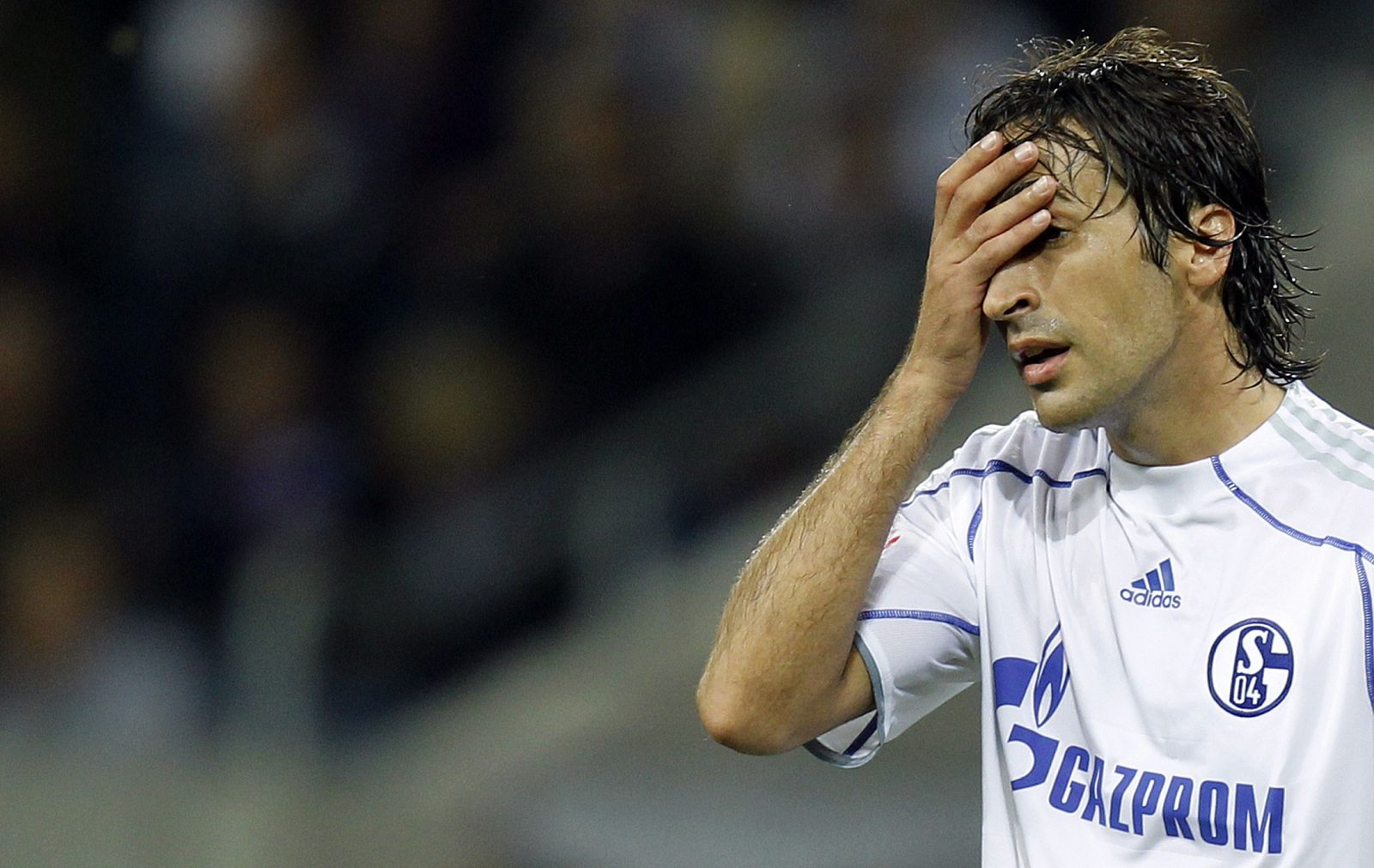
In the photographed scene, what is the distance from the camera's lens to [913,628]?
1583 millimetres

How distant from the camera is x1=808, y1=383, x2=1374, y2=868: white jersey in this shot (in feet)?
4.37

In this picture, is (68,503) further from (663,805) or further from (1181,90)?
(1181,90)

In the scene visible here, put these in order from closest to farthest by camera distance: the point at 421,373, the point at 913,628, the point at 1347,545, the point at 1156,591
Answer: the point at 1347,545
the point at 1156,591
the point at 913,628
the point at 421,373

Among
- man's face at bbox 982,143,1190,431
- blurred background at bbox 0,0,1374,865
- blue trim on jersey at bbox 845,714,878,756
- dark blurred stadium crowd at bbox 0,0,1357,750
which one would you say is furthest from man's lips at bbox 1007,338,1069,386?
dark blurred stadium crowd at bbox 0,0,1357,750

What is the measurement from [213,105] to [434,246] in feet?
2.29

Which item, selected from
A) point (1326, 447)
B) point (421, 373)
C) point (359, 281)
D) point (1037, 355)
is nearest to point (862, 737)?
point (1037, 355)

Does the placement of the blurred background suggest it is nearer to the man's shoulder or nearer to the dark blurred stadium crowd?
the dark blurred stadium crowd

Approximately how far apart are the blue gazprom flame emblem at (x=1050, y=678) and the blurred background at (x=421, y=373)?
1.84m

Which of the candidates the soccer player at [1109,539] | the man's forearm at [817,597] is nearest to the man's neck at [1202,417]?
the soccer player at [1109,539]

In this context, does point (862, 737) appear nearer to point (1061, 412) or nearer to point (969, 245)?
point (1061, 412)

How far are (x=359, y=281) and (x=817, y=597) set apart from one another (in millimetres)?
2401

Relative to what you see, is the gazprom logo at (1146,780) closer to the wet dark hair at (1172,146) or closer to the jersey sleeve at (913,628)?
the jersey sleeve at (913,628)

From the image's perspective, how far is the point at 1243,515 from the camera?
143 cm

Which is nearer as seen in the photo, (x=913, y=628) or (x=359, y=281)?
(x=913, y=628)
